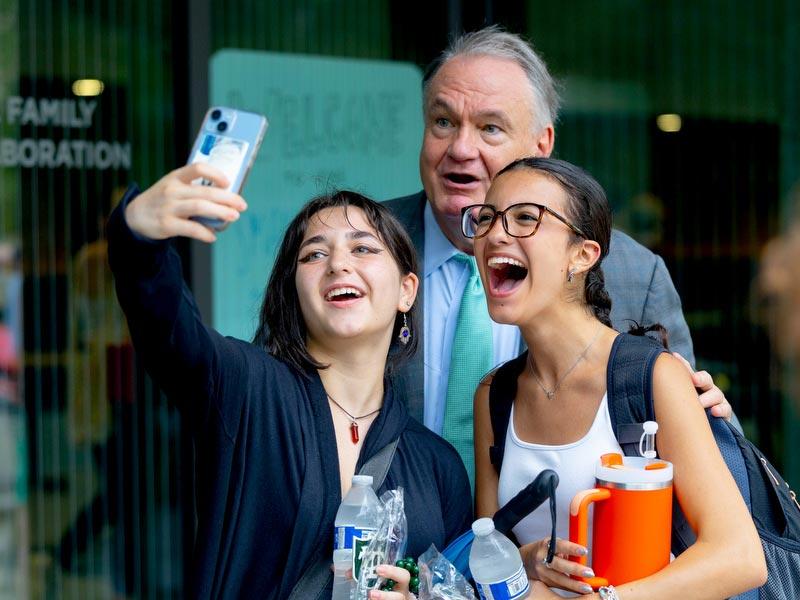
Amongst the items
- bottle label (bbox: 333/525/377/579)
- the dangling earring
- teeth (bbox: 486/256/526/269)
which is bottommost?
bottle label (bbox: 333/525/377/579)

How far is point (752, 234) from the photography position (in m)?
6.01

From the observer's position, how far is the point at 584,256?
9.31 feet

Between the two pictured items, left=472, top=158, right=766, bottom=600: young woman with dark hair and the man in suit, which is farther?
the man in suit

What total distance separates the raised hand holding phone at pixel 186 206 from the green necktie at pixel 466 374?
1.23 metres

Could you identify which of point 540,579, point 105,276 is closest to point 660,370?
point 540,579

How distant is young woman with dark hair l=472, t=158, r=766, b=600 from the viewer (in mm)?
2523

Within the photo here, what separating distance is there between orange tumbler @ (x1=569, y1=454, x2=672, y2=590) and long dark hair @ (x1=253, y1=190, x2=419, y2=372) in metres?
0.69

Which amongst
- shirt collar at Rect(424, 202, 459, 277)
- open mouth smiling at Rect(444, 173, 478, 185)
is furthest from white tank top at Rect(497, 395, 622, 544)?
Result: open mouth smiling at Rect(444, 173, 478, 185)

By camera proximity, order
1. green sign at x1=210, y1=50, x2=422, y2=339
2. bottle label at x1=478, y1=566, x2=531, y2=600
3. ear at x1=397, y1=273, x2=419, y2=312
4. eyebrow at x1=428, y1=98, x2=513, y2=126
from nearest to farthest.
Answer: bottle label at x1=478, y1=566, x2=531, y2=600
ear at x1=397, y1=273, x2=419, y2=312
eyebrow at x1=428, y1=98, x2=513, y2=126
green sign at x1=210, y1=50, x2=422, y2=339

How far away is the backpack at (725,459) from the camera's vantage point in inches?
103

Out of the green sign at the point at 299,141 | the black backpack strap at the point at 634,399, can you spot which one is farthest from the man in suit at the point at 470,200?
the green sign at the point at 299,141

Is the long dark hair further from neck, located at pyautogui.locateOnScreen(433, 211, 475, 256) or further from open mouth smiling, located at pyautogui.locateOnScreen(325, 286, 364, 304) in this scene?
neck, located at pyautogui.locateOnScreen(433, 211, 475, 256)

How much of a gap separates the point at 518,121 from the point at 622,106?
2500 millimetres

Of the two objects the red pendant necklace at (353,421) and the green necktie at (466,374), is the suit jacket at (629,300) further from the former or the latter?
the red pendant necklace at (353,421)
